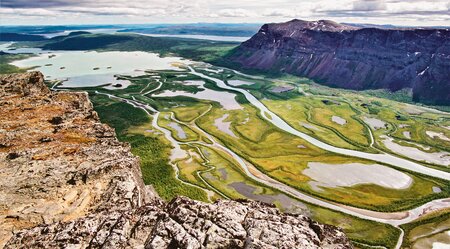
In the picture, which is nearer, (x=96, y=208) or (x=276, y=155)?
(x=96, y=208)

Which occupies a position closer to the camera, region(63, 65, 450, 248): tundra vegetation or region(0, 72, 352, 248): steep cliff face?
region(0, 72, 352, 248): steep cliff face

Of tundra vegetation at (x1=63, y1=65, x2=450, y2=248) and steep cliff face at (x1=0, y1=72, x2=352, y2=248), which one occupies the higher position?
steep cliff face at (x1=0, y1=72, x2=352, y2=248)

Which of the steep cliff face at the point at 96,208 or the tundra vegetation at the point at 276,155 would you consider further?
the tundra vegetation at the point at 276,155

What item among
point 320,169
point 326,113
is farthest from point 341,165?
point 326,113

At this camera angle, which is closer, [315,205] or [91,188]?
[91,188]

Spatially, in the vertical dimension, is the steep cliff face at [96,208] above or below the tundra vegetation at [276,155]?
above

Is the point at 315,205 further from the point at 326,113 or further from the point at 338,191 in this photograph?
the point at 326,113

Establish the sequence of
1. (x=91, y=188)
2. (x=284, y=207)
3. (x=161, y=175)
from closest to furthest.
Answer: (x=91, y=188) → (x=284, y=207) → (x=161, y=175)

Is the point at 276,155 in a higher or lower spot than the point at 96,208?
lower
